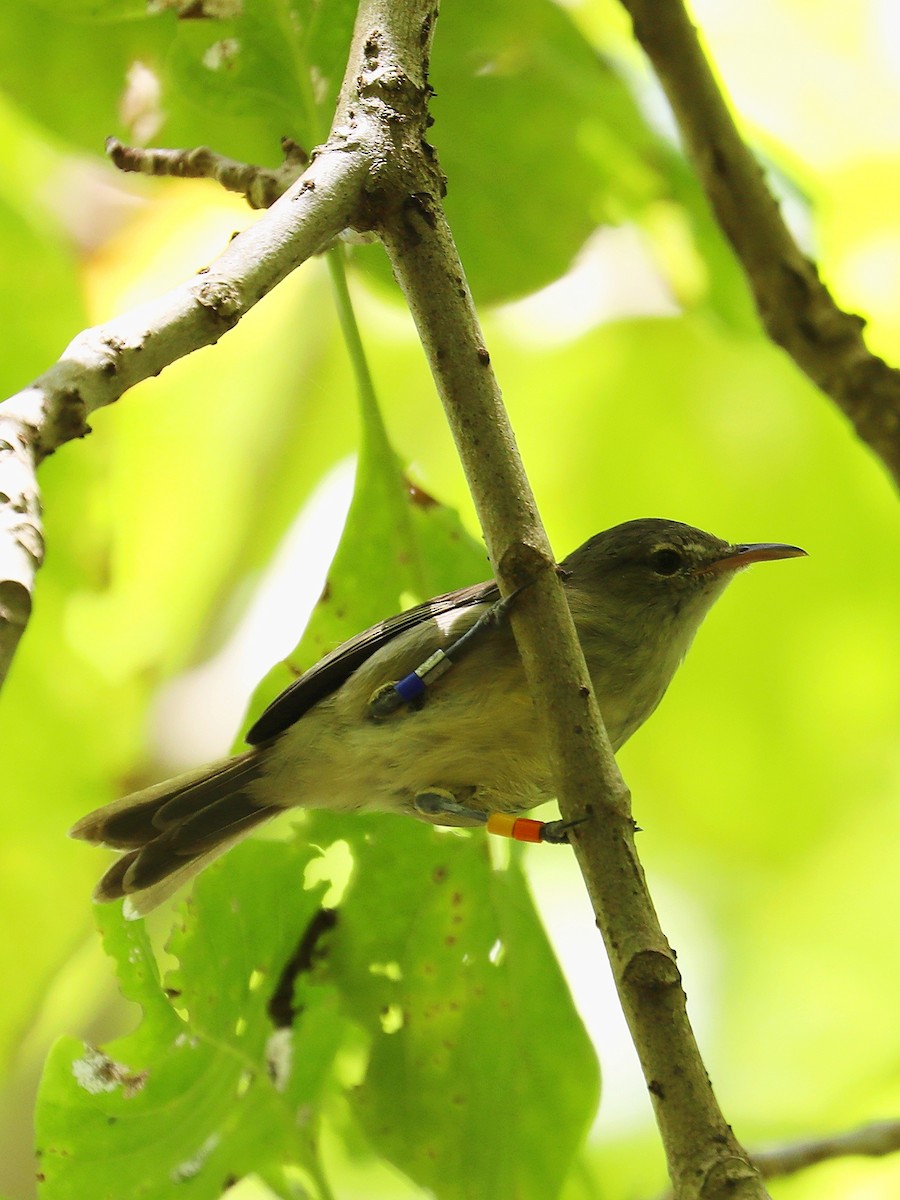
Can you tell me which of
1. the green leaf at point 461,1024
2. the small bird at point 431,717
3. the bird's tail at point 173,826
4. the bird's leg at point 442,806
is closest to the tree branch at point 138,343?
the small bird at point 431,717

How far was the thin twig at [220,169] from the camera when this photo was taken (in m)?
1.89

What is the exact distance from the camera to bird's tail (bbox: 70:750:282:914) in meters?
2.18

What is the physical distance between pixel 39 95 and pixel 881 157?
2065mm

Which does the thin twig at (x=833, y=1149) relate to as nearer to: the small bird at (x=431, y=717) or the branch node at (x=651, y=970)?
the small bird at (x=431, y=717)

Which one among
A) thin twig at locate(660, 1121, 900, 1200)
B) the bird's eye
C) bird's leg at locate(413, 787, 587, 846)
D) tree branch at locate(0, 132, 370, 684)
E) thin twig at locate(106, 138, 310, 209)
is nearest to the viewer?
tree branch at locate(0, 132, 370, 684)

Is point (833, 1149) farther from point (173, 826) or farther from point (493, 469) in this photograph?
point (493, 469)

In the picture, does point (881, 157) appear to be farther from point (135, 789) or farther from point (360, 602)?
point (135, 789)

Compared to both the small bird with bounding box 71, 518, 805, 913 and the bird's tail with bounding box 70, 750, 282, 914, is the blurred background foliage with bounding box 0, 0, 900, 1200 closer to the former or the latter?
the small bird with bounding box 71, 518, 805, 913

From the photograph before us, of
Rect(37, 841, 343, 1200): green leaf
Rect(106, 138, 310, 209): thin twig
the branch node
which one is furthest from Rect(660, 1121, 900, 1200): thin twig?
Rect(106, 138, 310, 209): thin twig

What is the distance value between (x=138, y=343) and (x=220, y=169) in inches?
33.7

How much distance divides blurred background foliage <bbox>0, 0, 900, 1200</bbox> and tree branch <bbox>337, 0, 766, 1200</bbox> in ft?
2.26

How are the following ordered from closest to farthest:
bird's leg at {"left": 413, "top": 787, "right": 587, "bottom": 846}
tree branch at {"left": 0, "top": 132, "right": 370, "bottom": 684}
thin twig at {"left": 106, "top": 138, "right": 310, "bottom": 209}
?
tree branch at {"left": 0, "top": 132, "right": 370, "bottom": 684} → bird's leg at {"left": 413, "top": 787, "right": 587, "bottom": 846} → thin twig at {"left": 106, "top": 138, "right": 310, "bottom": 209}

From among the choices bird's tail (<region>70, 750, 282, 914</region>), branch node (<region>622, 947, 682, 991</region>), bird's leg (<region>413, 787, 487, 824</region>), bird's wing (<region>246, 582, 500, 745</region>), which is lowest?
branch node (<region>622, 947, 682, 991</region>)

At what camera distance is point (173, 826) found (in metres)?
2.24
